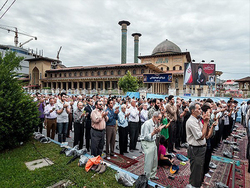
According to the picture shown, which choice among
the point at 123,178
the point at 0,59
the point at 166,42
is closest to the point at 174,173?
the point at 123,178

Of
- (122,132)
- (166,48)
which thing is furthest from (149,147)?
(166,48)

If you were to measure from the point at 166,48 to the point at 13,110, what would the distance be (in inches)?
1645

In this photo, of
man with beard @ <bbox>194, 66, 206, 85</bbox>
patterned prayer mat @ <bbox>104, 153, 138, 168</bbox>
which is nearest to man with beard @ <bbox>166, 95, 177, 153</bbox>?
patterned prayer mat @ <bbox>104, 153, 138, 168</bbox>

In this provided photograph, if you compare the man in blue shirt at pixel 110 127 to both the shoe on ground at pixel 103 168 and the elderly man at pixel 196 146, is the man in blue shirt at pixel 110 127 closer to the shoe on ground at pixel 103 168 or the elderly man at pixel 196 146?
the shoe on ground at pixel 103 168

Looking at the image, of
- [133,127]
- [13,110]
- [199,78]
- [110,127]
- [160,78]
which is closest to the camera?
[13,110]

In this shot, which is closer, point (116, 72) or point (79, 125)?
point (79, 125)

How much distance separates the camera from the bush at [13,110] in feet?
16.4

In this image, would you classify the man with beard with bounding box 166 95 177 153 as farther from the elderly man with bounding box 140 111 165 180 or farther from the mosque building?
the mosque building

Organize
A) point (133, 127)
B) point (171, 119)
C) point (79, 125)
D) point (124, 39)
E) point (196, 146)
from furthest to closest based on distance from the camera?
point (124, 39) → point (133, 127) → point (171, 119) → point (79, 125) → point (196, 146)

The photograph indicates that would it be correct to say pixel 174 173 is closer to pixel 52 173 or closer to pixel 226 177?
pixel 226 177

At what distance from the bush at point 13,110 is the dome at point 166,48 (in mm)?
40276

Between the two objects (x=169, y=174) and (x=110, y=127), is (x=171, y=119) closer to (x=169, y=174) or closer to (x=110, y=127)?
(x=169, y=174)

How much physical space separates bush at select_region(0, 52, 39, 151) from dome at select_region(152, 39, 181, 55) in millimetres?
40276

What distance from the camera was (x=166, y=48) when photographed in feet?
138
